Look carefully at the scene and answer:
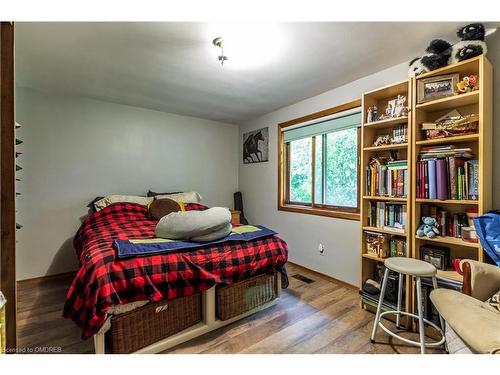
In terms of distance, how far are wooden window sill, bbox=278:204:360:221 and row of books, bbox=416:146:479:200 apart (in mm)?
775

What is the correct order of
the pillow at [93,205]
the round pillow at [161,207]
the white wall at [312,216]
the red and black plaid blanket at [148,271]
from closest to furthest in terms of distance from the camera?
the red and black plaid blanket at [148,271], the white wall at [312,216], the round pillow at [161,207], the pillow at [93,205]

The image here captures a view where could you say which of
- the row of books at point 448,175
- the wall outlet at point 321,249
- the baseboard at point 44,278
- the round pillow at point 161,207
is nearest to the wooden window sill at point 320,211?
the wall outlet at point 321,249

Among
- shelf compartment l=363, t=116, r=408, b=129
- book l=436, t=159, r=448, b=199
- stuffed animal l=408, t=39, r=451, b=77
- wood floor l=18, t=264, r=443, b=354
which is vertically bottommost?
wood floor l=18, t=264, r=443, b=354

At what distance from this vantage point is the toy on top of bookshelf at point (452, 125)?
158 cm

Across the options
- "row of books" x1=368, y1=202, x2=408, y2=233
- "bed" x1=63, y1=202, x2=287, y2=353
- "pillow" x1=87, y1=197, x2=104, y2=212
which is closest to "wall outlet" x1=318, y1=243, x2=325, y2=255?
"row of books" x1=368, y1=202, x2=408, y2=233

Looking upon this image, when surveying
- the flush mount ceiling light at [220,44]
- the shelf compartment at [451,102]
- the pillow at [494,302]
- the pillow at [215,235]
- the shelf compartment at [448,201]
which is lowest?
the pillow at [494,302]

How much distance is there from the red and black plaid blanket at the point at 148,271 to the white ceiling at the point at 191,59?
1496mm

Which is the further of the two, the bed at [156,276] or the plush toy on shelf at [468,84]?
the plush toy on shelf at [468,84]

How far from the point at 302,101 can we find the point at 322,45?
1.27 meters

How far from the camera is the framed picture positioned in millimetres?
1653

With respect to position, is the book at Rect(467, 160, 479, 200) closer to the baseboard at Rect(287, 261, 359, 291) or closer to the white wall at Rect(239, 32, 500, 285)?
the white wall at Rect(239, 32, 500, 285)

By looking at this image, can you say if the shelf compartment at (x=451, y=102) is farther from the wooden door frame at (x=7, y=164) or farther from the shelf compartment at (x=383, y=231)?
the wooden door frame at (x=7, y=164)

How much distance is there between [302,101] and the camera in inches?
119
